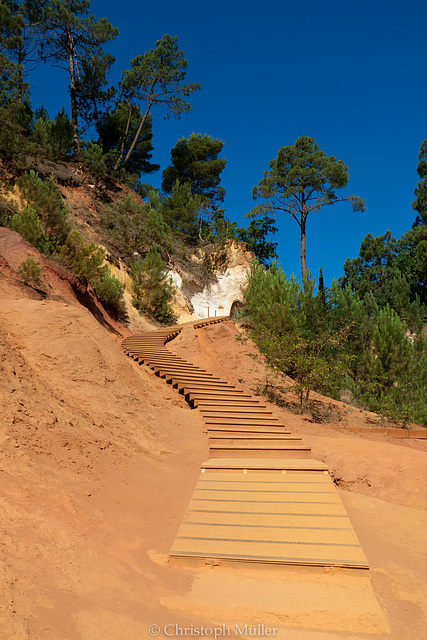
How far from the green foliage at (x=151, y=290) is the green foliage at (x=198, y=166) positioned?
15644 millimetres

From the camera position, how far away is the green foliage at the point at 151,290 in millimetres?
20172

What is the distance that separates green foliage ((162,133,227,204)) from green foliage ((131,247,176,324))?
15.6 metres

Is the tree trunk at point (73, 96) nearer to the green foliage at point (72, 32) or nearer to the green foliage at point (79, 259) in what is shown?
the green foliage at point (72, 32)

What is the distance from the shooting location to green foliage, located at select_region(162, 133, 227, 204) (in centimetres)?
3456

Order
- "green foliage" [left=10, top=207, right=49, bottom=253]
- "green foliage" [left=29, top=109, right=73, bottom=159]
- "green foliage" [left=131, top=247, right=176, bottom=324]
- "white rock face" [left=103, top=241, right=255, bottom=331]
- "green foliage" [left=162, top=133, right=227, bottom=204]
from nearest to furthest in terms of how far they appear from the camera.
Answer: "green foliage" [left=10, top=207, right=49, bottom=253] → "green foliage" [left=131, top=247, right=176, bottom=324] → "green foliage" [left=29, top=109, right=73, bottom=159] → "white rock face" [left=103, top=241, right=255, bottom=331] → "green foliage" [left=162, top=133, right=227, bottom=204]

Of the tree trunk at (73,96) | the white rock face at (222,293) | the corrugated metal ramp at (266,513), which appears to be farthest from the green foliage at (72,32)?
the corrugated metal ramp at (266,513)

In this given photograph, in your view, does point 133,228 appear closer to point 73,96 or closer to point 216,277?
point 216,277

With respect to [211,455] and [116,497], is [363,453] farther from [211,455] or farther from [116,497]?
[116,497]

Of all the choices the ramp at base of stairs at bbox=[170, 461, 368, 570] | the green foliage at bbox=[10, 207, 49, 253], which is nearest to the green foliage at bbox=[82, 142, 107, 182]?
the green foliage at bbox=[10, 207, 49, 253]

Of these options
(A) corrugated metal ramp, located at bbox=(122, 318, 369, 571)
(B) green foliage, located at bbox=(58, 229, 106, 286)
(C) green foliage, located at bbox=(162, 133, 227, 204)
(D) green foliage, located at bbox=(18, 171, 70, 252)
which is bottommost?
(A) corrugated metal ramp, located at bbox=(122, 318, 369, 571)

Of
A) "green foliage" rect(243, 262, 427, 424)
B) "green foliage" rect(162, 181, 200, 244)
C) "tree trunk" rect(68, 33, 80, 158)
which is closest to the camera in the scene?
"green foliage" rect(243, 262, 427, 424)

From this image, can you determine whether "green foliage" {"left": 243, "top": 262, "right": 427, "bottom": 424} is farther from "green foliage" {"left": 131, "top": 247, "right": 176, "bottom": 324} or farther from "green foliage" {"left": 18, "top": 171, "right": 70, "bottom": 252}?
"green foliage" {"left": 18, "top": 171, "right": 70, "bottom": 252}

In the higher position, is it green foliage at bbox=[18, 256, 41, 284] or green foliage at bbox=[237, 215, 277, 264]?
green foliage at bbox=[237, 215, 277, 264]

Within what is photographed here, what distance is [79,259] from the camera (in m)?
15.0
